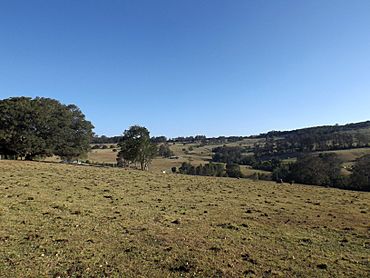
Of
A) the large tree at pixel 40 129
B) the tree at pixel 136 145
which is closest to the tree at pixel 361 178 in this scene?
the tree at pixel 136 145

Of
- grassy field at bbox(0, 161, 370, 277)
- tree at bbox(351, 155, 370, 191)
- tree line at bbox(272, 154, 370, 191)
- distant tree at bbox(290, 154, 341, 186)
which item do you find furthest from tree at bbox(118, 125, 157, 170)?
grassy field at bbox(0, 161, 370, 277)

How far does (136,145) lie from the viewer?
78.5 metres

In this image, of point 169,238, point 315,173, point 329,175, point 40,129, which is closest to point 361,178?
point 329,175

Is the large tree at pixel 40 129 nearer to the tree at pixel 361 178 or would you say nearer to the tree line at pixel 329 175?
the tree line at pixel 329 175

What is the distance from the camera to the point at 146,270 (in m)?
10.1

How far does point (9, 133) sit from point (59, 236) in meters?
49.0

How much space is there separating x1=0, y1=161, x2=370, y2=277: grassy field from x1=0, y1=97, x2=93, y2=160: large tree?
36.6 meters

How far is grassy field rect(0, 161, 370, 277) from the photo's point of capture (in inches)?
406

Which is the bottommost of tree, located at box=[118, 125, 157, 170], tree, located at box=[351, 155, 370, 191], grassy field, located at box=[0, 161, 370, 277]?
tree, located at box=[351, 155, 370, 191]

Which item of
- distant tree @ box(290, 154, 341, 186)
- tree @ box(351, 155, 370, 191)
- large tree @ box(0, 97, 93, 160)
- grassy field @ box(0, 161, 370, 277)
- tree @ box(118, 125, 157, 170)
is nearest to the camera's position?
grassy field @ box(0, 161, 370, 277)

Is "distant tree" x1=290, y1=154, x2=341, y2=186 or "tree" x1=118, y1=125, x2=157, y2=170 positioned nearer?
"distant tree" x1=290, y1=154, x2=341, y2=186

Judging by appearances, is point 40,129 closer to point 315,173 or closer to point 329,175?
point 315,173

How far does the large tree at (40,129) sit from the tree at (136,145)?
12.7 meters

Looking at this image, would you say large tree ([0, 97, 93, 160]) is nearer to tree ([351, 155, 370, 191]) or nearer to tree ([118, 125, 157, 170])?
tree ([118, 125, 157, 170])
